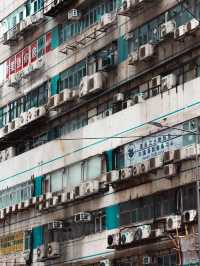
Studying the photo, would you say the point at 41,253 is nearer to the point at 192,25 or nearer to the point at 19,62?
the point at 19,62

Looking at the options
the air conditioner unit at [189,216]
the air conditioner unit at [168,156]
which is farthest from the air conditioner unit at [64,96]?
the air conditioner unit at [189,216]

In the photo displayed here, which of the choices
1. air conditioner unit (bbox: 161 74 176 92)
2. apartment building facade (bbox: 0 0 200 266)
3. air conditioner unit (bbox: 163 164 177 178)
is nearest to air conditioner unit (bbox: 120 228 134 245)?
apartment building facade (bbox: 0 0 200 266)

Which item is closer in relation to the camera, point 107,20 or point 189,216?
point 189,216

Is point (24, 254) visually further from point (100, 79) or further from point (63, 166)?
point (100, 79)

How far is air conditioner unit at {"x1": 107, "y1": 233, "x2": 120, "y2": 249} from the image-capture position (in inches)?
1069

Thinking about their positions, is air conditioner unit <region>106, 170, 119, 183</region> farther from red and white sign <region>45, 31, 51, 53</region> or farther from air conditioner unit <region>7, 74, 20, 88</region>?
air conditioner unit <region>7, 74, 20, 88</region>

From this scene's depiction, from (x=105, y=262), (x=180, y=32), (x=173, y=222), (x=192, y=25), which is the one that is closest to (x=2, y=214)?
(x=105, y=262)

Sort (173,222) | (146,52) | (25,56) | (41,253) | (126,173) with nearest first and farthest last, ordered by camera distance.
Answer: (173,222) < (126,173) < (146,52) < (41,253) < (25,56)

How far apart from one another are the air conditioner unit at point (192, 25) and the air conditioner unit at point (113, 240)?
7365 mm

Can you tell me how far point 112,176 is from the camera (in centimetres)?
2806

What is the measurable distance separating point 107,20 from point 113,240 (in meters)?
8.42

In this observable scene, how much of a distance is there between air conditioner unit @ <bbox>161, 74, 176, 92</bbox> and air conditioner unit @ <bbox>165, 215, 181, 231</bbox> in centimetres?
447

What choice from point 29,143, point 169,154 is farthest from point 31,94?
point 169,154

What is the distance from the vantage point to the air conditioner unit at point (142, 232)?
84.3ft
